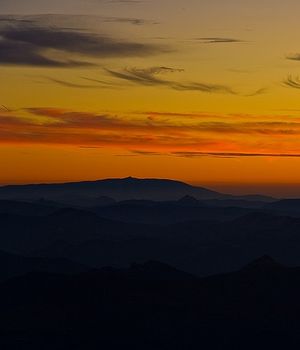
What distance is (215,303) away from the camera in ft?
653

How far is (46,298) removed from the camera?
198375mm

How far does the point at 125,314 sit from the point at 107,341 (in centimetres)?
1306

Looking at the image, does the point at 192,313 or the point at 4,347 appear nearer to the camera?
the point at 4,347

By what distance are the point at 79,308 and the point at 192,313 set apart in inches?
1051

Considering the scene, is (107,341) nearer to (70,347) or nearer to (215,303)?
(70,347)

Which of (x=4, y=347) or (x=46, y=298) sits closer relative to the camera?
(x=4, y=347)

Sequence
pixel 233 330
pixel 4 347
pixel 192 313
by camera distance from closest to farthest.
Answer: pixel 4 347 < pixel 233 330 < pixel 192 313

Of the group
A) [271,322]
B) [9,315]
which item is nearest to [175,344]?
[271,322]

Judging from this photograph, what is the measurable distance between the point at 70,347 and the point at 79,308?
23.2m

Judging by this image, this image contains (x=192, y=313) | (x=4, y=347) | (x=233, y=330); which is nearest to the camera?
(x=4, y=347)

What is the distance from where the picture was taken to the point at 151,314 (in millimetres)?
189000

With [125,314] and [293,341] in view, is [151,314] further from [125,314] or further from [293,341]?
[293,341]

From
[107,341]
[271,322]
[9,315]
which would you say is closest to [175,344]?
[107,341]

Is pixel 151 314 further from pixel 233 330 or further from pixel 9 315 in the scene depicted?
pixel 9 315
